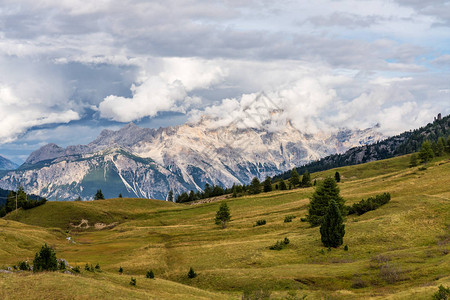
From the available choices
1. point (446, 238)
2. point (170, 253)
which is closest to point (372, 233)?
point (446, 238)

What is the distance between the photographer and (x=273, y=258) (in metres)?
60.1

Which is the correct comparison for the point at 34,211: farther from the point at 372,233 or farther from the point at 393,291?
the point at 393,291

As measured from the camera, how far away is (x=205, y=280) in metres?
51.9

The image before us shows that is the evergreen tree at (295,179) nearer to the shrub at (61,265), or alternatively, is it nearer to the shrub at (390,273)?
the shrub at (390,273)

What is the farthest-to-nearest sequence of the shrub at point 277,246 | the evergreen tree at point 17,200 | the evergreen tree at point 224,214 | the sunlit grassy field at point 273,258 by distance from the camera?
the evergreen tree at point 17,200 < the evergreen tree at point 224,214 < the shrub at point 277,246 < the sunlit grassy field at point 273,258

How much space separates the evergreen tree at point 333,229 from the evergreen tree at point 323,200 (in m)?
20.7

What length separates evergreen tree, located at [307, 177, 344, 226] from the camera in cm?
8431

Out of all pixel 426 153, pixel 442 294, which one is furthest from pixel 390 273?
pixel 426 153

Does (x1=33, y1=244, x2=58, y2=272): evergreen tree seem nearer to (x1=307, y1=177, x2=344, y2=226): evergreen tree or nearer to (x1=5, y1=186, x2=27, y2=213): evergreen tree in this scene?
(x1=307, y1=177, x2=344, y2=226): evergreen tree

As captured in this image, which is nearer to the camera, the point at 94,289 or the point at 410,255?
the point at 94,289

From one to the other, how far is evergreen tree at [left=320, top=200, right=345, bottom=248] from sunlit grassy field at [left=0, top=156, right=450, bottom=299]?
2.23 meters

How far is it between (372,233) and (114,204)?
13061 cm

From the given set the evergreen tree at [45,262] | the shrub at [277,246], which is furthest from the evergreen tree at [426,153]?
the evergreen tree at [45,262]

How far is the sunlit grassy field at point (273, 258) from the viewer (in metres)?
36.9
